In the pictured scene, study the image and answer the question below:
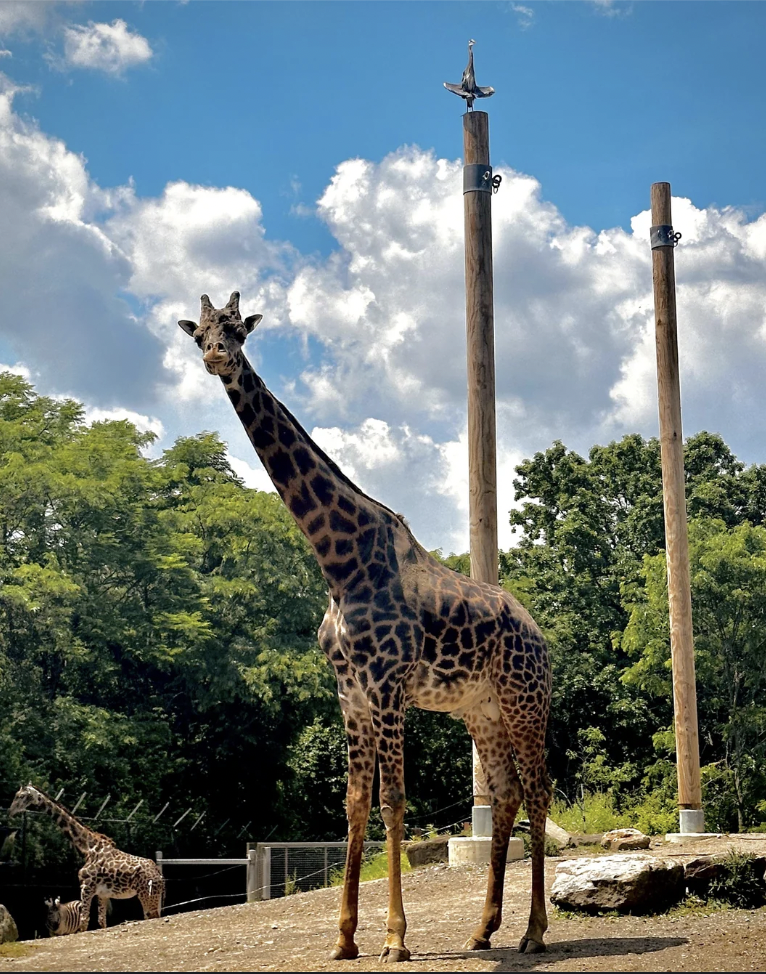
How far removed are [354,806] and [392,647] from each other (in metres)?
0.98

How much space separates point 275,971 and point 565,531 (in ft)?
88.5

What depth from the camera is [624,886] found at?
872 cm

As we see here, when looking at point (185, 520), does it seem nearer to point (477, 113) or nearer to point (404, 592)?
point (477, 113)

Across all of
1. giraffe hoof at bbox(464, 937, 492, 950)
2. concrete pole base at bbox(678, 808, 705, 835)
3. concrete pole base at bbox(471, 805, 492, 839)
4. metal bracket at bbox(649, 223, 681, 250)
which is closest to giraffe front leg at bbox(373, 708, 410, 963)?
giraffe hoof at bbox(464, 937, 492, 950)

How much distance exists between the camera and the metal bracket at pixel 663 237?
16.1m

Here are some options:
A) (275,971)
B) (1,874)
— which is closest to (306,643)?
(1,874)

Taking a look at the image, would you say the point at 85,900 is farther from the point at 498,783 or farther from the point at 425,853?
the point at 498,783

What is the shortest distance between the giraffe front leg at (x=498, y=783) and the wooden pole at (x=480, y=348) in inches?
181

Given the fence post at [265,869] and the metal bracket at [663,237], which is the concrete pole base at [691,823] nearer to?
the fence post at [265,869]

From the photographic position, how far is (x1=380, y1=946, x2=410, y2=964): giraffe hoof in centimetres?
696

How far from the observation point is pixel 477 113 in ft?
45.9

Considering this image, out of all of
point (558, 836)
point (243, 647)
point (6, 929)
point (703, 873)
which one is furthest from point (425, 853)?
point (243, 647)

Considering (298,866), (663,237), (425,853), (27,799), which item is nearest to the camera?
(425,853)

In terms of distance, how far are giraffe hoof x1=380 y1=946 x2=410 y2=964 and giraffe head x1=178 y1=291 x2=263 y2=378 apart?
3.46 m
